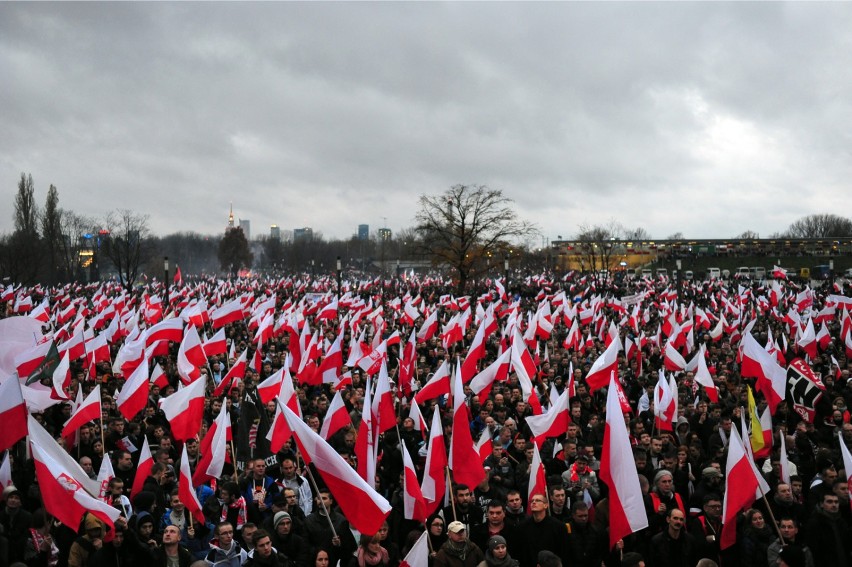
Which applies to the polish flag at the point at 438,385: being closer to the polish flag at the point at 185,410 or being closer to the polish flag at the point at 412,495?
the polish flag at the point at 185,410

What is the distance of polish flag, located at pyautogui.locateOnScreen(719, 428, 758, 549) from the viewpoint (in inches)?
281

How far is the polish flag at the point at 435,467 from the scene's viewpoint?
8133 mm

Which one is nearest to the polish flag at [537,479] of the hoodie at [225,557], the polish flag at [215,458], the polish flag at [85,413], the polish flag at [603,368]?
the hoodie at [225,557]

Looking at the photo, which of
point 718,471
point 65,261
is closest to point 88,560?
point 718,471

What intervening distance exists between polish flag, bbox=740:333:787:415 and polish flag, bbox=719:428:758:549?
491 cm

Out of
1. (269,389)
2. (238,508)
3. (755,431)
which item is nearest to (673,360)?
(755,431)

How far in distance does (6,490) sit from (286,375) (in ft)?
13.8

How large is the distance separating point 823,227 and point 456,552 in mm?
179884

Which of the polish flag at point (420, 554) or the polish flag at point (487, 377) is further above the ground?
the polish flag at point (487, 377)

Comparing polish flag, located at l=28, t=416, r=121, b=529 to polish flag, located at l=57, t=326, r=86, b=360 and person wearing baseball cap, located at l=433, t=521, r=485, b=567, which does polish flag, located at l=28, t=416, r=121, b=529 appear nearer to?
person wearing baseball cap, located at l=433, t=521, r=485, b=567

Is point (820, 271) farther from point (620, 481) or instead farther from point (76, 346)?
point (620, 481)

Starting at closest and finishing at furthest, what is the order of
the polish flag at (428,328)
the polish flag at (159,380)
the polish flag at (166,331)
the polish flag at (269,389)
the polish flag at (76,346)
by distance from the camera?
the polish flag at (269,389)
the polish flag at (159,380)
the polish flag at (76,346)
the polish flag at (166,331)
the polish flag at (428,328)

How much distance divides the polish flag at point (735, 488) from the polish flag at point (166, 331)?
1331cm

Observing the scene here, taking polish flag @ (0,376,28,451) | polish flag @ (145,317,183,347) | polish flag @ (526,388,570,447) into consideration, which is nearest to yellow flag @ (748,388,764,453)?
polish flag @ (526,388,570,447)
